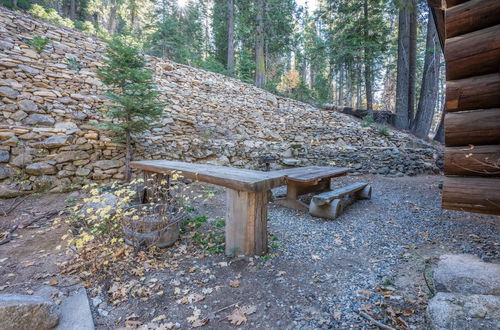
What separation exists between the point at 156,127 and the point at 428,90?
1019 cm

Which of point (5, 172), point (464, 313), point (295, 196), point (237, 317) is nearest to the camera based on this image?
point (464, 313)

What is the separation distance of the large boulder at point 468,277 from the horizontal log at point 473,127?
0.96 metres

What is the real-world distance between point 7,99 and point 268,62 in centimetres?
1268

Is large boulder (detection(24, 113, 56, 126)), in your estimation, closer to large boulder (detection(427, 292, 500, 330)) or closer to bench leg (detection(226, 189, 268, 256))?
bench leg (detection(226, 189, 268, 256))

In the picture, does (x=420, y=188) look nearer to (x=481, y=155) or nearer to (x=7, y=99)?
(x=481, y=155)

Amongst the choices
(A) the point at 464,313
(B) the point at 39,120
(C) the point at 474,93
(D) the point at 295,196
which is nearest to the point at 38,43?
(B) the point at 39,120

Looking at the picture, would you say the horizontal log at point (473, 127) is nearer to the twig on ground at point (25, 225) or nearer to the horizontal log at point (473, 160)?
the horizontal log at point (473, 160)

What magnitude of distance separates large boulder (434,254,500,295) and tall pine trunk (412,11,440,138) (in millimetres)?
9341

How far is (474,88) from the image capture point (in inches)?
62.4

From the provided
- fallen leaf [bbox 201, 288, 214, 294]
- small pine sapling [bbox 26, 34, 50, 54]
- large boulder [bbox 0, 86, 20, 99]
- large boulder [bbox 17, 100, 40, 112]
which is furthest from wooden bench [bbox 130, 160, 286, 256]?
small pine sapling [bbox 26, 34, 50, 54]

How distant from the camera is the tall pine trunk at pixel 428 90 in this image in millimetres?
8789

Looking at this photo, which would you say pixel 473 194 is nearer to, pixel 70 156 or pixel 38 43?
pixel 70 156

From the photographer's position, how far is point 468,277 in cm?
166

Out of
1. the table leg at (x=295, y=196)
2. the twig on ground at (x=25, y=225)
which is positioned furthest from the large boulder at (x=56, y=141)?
the table leg at (x=295, y=196)
